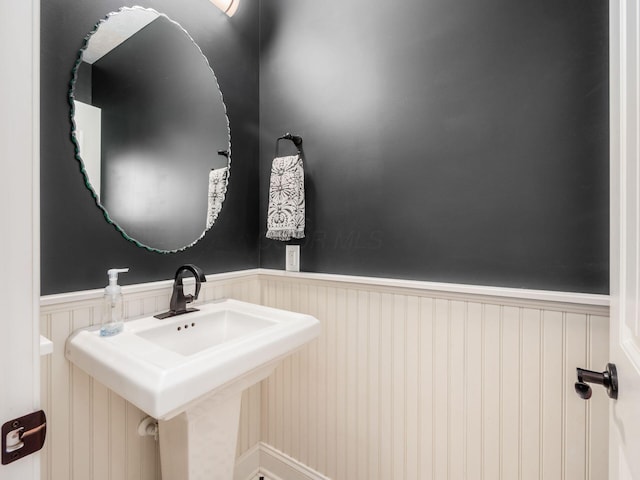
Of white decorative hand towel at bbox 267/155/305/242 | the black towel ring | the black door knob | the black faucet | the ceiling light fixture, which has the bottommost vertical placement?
the black door knob

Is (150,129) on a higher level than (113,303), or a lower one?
higher

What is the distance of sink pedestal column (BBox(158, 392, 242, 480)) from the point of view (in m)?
0.96

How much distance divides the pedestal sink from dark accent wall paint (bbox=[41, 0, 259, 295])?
0.22 metres

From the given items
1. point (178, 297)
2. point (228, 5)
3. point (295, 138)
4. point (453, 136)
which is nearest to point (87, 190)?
point (178, 297)

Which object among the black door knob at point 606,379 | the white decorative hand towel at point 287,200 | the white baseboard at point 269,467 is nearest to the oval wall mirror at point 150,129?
the white decorative hand towel at point 287,200

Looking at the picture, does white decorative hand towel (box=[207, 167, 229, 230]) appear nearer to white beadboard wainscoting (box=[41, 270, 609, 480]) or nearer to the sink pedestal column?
white beadboard wainscoting (box=[41, 270, 609, 480])

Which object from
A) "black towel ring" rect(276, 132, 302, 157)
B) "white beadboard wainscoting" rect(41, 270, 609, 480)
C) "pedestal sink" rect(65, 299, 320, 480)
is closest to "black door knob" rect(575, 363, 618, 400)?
"white beadboard wainscoting" rect(41, 270, 609, 480)

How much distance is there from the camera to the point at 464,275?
3.64 feet

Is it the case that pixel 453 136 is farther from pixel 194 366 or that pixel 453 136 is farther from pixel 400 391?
pixel 194 366

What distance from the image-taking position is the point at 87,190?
3.37ft

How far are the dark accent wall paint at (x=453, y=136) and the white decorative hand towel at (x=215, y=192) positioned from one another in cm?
36

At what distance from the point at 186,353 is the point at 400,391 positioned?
858 millimetres

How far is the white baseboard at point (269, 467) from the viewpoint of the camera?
4.80 feet

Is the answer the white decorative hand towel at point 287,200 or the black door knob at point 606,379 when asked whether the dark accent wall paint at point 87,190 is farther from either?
the black door knob at point 606,379
